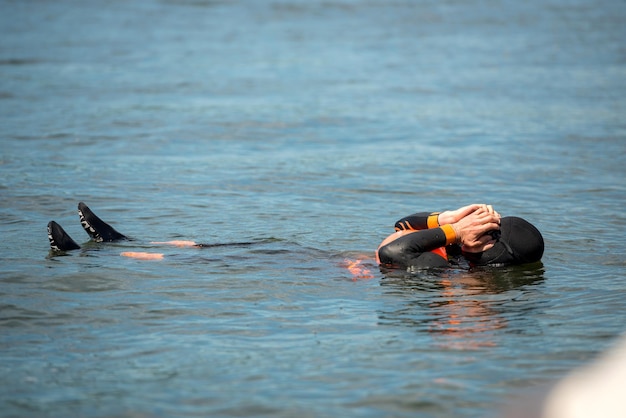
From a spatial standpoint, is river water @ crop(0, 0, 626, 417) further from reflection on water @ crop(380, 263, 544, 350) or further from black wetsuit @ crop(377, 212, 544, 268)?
black wetsuit @ crop(377, 212, 544, 268)

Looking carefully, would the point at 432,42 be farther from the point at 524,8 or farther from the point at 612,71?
the point at 524,8

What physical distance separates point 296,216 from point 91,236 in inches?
100

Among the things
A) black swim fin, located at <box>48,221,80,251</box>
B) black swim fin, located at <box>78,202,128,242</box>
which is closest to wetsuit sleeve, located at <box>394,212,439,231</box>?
black swim fin, located at <box>78,202,128,242</box>

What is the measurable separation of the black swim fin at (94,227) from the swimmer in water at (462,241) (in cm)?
270

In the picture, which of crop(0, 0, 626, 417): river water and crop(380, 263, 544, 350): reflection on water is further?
crop(380, 263, 544, 350): reflection on water

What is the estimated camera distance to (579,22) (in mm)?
29188

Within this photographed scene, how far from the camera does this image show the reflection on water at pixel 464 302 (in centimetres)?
651

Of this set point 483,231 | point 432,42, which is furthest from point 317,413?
point 432,42

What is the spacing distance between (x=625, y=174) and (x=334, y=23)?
19019 millimetres

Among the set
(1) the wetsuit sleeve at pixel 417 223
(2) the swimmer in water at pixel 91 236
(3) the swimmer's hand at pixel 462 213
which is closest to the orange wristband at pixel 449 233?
(3) the swimmer's hand at pixel 462 213

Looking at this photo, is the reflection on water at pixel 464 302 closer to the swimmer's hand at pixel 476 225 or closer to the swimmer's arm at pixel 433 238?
the swimmer's arm at pixel 433 238

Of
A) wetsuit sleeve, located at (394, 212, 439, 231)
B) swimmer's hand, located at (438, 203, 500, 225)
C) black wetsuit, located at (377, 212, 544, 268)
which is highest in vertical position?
swimmer's hand, located at (438, 203, 500, 225)

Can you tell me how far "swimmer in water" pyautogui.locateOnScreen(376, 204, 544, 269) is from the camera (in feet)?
25.6

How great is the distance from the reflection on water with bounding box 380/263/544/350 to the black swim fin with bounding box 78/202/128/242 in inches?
112
